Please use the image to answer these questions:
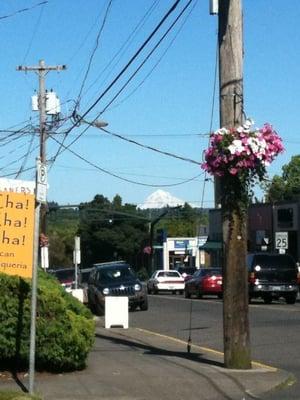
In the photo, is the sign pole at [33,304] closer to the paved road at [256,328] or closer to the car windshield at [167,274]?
the paved road at [256,328]

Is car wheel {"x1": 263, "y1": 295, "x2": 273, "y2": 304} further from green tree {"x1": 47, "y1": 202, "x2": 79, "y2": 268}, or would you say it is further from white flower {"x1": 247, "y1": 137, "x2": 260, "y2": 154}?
green tree {"x1": 47, "y1": 202, "x2": 79, "y2": 268}

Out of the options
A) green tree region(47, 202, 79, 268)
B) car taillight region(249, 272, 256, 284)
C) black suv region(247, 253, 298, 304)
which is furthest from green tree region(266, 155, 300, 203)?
car taillight region(249, 272, 256, 284)

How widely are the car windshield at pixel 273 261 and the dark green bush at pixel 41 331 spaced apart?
22113mm

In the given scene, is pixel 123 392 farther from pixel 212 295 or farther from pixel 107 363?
pixel 212 295

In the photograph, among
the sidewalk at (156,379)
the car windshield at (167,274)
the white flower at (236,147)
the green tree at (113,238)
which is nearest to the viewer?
the sidewalk at (156,379)

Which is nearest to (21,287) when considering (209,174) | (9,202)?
(9,202)

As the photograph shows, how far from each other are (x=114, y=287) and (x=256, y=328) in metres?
9.24

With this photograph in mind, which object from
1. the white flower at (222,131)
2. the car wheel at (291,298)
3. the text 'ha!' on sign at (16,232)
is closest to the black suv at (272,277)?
the car wheel at (291,298)

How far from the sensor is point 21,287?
1173 centimetres

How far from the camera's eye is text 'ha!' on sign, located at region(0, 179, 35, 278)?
11.6m

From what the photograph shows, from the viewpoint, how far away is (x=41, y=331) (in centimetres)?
1183

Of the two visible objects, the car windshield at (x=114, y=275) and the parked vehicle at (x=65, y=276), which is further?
the parked vehicle at (x=65, y=276)

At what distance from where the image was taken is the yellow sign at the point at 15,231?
11633 mm

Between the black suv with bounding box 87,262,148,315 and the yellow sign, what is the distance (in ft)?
58.0
